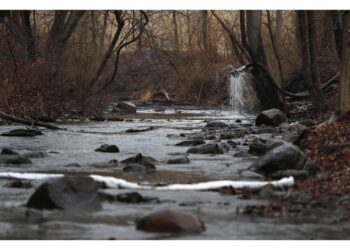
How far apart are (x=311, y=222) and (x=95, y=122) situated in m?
10.0

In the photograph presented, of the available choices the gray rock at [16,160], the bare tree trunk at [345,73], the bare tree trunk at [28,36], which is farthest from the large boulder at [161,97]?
the gray rock at [16,160]

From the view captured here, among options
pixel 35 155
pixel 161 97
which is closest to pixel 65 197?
pixel 35 155

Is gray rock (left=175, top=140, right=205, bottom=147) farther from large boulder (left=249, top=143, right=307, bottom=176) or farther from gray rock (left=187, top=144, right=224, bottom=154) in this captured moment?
large boulder (left=249, top=143, right=307, bottom=176)

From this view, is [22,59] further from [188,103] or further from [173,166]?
[188,103]

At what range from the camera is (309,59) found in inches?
496

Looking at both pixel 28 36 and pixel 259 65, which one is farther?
pixel 259 65

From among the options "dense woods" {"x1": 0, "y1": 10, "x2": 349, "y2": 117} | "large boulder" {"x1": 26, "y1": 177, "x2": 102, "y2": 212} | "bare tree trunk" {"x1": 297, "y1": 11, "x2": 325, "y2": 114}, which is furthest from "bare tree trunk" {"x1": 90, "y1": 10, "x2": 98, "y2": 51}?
"large boulder" {"x1": 26, "y1": 177, "x2": 102, "y2": 212}

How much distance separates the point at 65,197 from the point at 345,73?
4.78 m

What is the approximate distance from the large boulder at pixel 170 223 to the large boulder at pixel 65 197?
0.59 meters

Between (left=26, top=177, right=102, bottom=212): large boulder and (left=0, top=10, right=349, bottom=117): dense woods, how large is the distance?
6493 mm

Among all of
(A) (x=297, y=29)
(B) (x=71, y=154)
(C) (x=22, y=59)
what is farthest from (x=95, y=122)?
(B) (x=71, y=154)

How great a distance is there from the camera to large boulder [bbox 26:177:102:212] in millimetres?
4004

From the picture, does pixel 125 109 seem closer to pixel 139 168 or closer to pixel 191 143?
pixel 191 143

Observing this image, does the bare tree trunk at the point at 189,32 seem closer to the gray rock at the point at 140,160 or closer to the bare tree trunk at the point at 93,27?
the bare tree trunk at the point at 93,27
